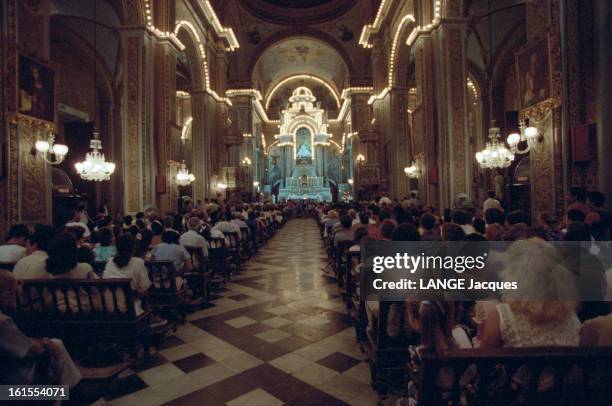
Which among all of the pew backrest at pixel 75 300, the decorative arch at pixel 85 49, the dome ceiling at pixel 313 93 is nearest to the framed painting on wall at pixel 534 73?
the pew backrest at pixel 75 300

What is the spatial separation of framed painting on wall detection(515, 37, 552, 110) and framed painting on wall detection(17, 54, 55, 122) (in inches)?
347

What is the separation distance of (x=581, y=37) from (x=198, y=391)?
7.13m

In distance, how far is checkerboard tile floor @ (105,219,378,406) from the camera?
8.74ft

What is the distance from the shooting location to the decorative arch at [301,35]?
24453 mm

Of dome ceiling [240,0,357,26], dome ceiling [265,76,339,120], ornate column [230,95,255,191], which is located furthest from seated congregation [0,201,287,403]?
dome ceiling [265,76,339,120]

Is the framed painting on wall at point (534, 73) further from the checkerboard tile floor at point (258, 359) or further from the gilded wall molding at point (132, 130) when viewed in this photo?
the gilded wall molding at point (132, 130)

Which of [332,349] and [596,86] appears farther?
[596,86]

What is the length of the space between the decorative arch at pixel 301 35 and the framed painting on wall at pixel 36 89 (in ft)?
62.6

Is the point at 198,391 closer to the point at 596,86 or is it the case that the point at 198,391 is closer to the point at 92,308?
the point at 92,308

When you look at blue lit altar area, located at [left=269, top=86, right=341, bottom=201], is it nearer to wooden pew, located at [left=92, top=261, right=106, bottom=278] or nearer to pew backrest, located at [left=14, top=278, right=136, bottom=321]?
wooden pew, located at [left=92, top=261, right=106, bottom=278]

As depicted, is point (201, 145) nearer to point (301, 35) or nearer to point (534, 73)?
point (534, 73)

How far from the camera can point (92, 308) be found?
115 inches

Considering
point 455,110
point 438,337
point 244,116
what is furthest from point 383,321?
point 244,116

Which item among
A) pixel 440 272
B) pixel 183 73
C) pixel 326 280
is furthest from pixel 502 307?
pixel 183 73
